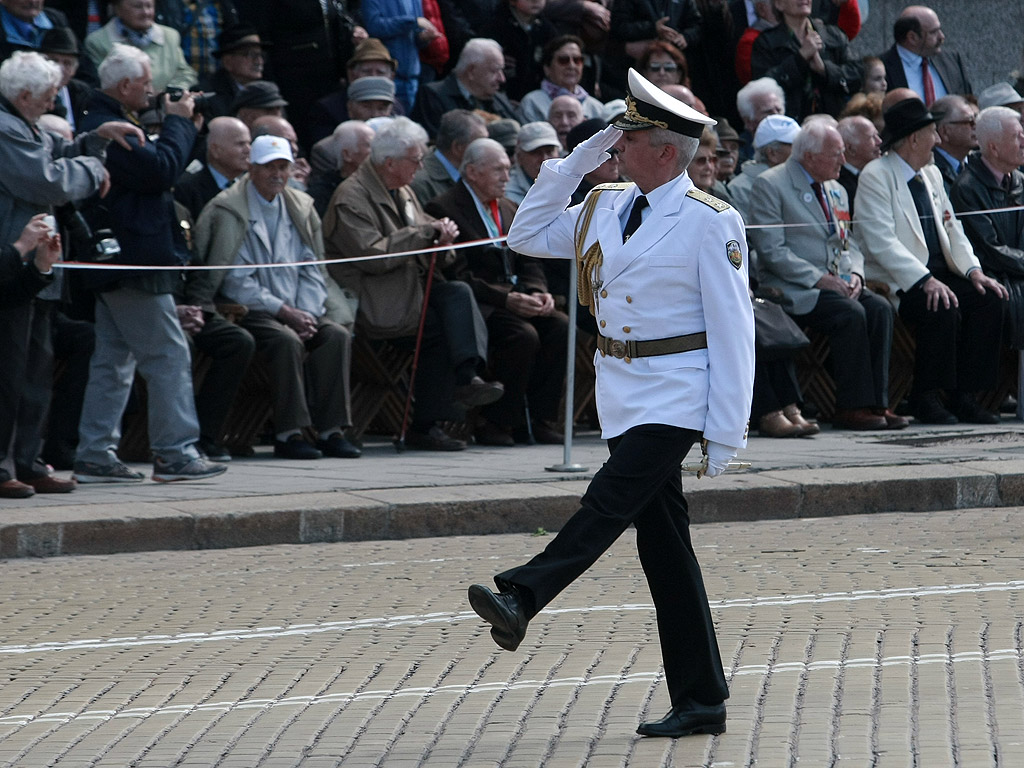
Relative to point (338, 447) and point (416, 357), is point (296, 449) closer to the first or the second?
point (338, 447)

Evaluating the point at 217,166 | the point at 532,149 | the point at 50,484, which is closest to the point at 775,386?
the point at 532,149

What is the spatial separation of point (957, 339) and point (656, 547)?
8895mm

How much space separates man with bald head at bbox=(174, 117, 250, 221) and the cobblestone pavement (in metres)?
3.30

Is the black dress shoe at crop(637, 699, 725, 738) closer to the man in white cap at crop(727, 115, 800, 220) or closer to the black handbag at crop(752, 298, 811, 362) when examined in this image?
the black handbag at crop(752, 298, 811, 362)

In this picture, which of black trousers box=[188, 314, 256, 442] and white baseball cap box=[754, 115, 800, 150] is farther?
white baseball cap box=[754, 115, 800, 150]

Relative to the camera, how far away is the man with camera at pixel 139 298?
10.1 metres

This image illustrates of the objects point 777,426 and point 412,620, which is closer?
point 412,620

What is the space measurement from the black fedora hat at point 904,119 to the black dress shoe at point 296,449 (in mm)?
5004

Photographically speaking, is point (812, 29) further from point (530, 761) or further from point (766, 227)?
point (530, 761)

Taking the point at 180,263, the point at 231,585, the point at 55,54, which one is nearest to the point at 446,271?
the point at 180,263

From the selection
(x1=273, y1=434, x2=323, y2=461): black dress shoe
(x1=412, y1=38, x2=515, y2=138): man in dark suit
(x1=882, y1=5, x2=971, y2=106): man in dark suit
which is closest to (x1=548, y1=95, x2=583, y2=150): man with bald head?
(x1=412, y1=38, x2=515, y2=138): man in dark suit

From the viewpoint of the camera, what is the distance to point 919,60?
56.0ft

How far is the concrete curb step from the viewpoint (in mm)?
9172

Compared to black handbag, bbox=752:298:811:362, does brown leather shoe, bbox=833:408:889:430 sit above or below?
below
